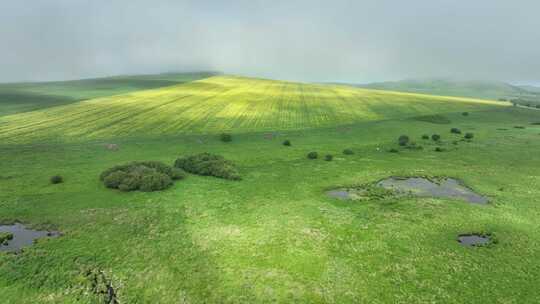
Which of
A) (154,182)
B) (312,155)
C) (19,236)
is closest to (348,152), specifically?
(312,155)

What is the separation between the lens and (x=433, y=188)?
41.2 m

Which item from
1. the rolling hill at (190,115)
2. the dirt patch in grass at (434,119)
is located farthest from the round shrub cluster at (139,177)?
the dirt patch in grass at (434,119)

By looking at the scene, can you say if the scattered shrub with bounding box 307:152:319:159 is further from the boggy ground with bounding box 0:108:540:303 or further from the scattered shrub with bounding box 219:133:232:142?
the scattered shrub with bounding box 219:133:232:142

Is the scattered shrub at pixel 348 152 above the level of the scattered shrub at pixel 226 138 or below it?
below

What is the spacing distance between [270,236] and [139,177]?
21340 mm

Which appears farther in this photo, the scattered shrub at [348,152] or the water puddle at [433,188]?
the scattered shrub at [348,152]

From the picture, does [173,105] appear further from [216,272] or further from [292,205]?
[216,272]

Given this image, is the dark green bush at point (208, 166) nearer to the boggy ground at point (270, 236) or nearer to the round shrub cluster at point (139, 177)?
the boggy ground at point (270, 236)

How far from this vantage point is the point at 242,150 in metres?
59.4

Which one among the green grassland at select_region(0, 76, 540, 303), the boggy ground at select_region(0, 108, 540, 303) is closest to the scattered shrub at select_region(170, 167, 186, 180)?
the green grassland at select_region(0, 76, 540, 303)

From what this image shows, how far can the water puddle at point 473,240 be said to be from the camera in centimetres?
2700

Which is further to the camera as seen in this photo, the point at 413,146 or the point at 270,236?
the point at 413,146

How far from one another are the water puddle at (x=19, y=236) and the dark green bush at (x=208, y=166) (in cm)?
2075

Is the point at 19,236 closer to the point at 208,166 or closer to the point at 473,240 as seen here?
the point at 208,166
